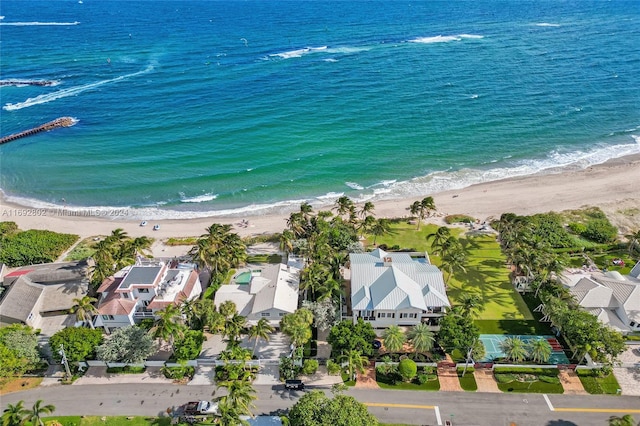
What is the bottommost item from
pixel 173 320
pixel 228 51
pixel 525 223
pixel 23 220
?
pixel 173 320

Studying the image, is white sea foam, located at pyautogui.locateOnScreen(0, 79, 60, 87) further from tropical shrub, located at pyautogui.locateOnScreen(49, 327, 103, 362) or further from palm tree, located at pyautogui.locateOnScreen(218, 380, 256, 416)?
palm tree, located at pyautogui.locateOnScreen(218, 380, 256, 416)

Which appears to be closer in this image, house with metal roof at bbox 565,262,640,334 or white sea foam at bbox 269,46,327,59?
house with metal roof at bbox 565,262,640,334

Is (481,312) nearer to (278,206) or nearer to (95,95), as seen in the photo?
(278,206)

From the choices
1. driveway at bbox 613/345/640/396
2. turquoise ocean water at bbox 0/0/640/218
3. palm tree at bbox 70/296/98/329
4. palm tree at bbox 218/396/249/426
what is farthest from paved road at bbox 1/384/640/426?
turquoise ocean water at bbox 0/0/640/218

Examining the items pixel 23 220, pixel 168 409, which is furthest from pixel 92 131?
pixel 168 409

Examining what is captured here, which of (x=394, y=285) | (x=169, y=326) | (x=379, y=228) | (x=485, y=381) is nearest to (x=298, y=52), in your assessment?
(x=379, y=228)

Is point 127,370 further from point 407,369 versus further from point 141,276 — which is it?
point 407,369
